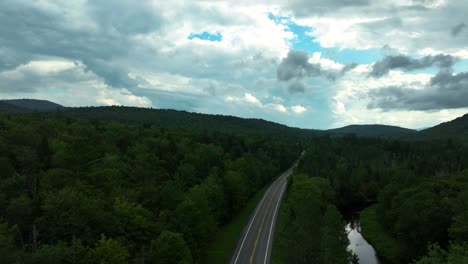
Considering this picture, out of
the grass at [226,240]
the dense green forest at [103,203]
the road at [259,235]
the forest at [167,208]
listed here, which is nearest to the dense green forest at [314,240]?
the forest at [167,208]

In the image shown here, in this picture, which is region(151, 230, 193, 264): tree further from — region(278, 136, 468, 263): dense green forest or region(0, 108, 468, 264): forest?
region(278, 136, 468, 263): dense green forest

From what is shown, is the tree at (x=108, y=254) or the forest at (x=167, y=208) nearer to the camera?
the tree at (x=108, y=254)

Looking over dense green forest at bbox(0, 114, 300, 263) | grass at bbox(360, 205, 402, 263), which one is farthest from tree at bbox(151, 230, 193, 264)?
grass at bbox(360, 205, 402, 263)

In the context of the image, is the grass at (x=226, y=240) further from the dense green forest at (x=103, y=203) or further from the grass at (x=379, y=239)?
the grass at (x=379, y=239)

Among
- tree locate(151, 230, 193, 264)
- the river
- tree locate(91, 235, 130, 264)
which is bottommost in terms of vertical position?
the river

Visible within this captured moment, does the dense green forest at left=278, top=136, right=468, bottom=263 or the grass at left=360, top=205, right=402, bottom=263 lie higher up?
the dense green forest at left=278, top=136, right=468, bottom=263

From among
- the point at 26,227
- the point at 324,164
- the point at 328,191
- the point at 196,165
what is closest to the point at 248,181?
the point at 196,165
